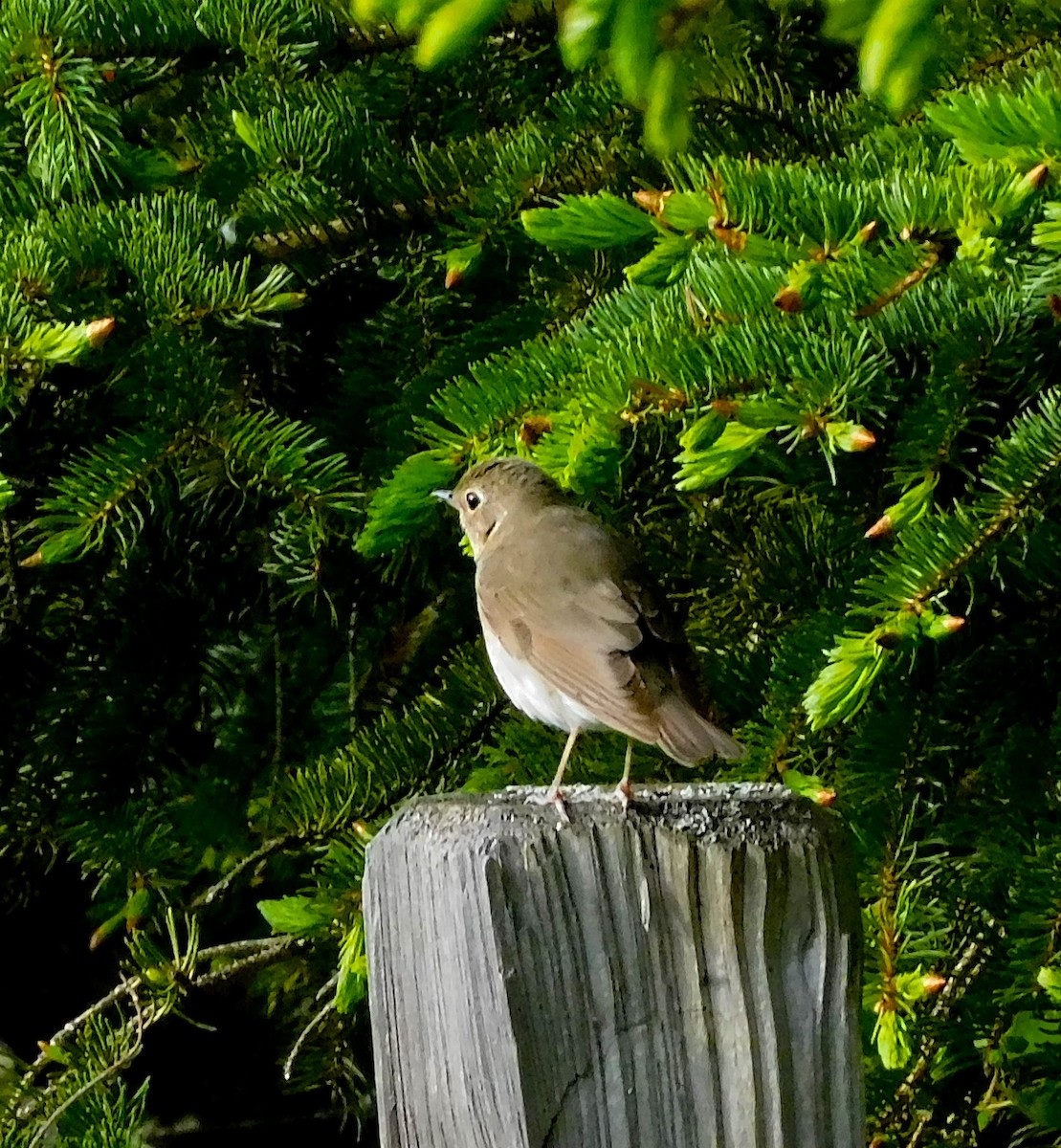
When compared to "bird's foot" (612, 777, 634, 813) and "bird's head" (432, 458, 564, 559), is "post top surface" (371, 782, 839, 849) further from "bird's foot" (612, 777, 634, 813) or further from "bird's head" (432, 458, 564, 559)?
"bird's head" (432, 458, 564, 559)

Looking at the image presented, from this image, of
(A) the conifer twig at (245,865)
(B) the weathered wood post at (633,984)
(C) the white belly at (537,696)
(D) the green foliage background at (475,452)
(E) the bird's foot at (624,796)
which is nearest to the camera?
(B) the weathered wood post at (633,984)

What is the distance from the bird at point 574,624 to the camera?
1075mm

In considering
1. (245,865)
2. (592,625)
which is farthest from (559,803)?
(245,865)

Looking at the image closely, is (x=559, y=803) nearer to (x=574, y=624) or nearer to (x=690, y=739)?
(x=690, y=739)

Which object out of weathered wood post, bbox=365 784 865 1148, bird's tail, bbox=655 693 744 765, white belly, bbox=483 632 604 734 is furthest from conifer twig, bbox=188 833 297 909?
weathered wood post, bbox=365 784 865 1148

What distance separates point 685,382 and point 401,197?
2.30 ft

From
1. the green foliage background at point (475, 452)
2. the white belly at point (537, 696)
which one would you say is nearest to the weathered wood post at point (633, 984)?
the green foliage background at point (475, 452)

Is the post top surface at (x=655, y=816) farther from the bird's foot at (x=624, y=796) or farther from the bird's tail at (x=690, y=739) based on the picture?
the bird's tail at (x=690, y=739)

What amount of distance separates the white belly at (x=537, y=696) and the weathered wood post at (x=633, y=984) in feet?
1.36

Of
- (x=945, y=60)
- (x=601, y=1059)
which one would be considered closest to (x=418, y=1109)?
(x=601, y=1059)

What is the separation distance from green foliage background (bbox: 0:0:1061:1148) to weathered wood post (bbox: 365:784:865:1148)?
23 centimetres

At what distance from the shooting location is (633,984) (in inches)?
27.6

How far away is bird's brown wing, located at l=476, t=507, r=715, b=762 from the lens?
3.54ft

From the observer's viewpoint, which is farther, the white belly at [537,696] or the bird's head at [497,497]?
the bird's head at [497,497]
